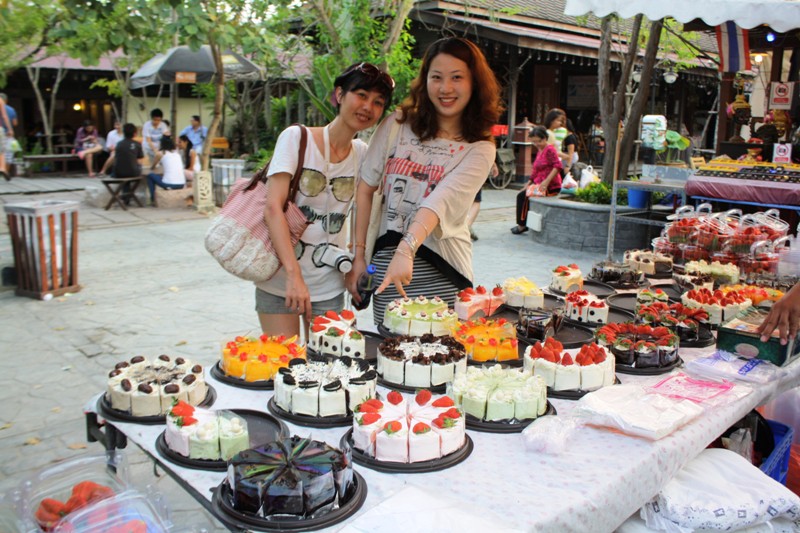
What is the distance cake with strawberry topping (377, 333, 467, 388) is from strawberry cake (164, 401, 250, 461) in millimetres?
621

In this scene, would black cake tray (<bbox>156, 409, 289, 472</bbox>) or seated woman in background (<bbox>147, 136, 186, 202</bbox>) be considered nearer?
black cake tray (<bbox>156, 409, 289, 472</bbox>)

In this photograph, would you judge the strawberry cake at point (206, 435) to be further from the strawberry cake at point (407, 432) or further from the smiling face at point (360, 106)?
the smiling face at point (360, 106)

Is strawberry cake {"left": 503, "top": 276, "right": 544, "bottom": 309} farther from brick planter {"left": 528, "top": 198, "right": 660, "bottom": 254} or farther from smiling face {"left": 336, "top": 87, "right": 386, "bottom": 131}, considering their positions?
brick planter {"left": 528, "top": 198, "right": 660, "bottom": 254}

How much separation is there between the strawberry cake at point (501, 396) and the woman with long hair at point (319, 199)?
97cm

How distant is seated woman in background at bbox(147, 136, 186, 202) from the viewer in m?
12.8

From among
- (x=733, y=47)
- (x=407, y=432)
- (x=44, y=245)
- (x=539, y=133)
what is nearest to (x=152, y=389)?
(x=407, y=432)

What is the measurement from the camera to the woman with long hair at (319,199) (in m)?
2.84

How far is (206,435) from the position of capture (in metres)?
→ 1.86

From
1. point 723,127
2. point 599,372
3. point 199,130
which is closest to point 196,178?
point 199,130

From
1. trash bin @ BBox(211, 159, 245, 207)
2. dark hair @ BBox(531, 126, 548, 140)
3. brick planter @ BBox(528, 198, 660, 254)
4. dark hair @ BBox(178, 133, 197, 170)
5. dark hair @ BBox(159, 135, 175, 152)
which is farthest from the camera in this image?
dark hair @ BBox(178, 133, 197, 170)

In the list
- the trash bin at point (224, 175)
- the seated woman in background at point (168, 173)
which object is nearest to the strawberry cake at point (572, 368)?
the trash bin at point (224, 175)

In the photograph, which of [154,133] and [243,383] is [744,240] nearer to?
[243,383]

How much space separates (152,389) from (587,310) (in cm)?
195

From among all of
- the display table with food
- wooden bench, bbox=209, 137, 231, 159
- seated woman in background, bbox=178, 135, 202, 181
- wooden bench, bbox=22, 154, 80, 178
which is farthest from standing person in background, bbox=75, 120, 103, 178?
the display table with food
